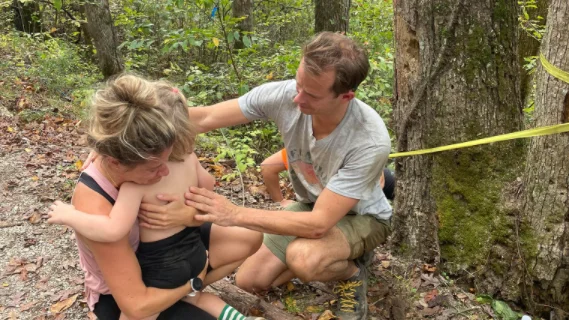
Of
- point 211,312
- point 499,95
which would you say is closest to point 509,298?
point 499,95

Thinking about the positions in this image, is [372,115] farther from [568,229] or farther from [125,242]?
[125,242]

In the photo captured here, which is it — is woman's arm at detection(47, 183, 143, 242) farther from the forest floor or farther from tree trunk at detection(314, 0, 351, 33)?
tree trunk at detection(314, 0, 351, 33)

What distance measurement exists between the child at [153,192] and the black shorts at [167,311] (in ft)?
0.19

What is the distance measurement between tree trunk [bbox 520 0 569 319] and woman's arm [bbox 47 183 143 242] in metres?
2.19

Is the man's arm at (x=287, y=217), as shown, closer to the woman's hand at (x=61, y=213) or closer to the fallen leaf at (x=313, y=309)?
the fallen leaf at (x=313, y=309)

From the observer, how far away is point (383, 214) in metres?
2.97

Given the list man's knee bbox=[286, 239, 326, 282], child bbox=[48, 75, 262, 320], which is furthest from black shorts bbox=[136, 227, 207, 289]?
man's knee bbox=[286, 239, 326, 282]

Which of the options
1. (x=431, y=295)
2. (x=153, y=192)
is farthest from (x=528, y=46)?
(x=153, y=192)

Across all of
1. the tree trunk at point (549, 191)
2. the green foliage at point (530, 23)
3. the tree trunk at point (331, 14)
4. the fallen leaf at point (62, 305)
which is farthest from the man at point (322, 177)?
the tree trunk at point (331, 14)

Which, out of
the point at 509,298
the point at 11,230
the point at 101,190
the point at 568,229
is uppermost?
the point at 101,190

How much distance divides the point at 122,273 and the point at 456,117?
2.19 m

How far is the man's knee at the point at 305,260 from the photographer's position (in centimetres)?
256

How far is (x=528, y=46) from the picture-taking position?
20.7 ft

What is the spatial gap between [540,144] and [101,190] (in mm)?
2308
